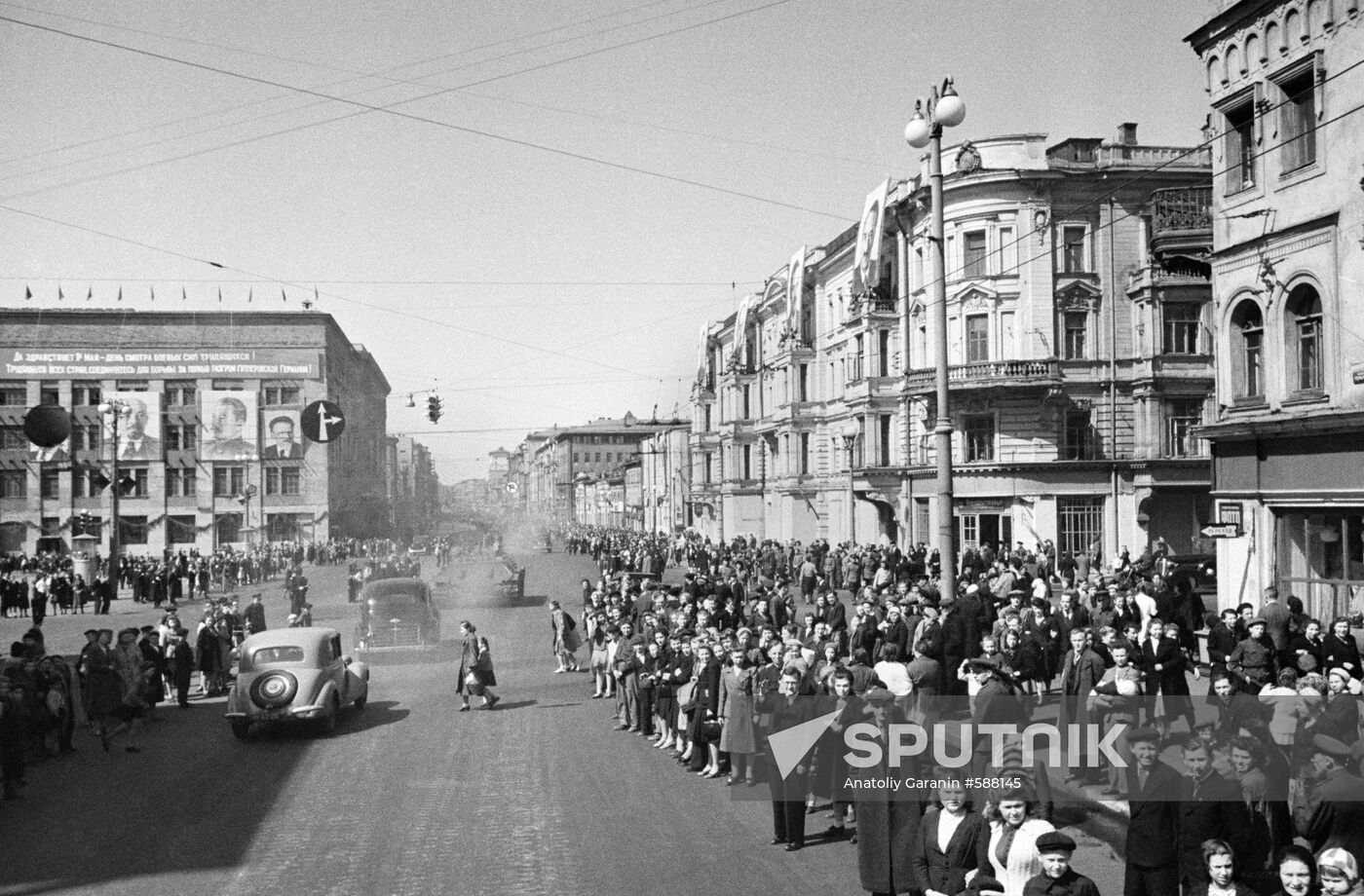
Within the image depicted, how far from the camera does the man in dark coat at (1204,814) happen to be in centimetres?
696

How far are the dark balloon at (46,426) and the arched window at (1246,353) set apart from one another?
22.1m

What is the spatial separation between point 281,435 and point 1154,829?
59678 mm

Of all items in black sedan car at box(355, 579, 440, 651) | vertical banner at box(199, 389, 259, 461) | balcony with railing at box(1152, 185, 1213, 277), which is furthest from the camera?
vertical banner at box(199, 389, 259, 461)

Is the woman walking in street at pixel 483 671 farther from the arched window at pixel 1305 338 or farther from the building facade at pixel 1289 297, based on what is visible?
the arched window at pixel 1305 338

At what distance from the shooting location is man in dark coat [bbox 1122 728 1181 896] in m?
7.17

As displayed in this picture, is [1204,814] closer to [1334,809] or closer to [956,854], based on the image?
[1334,809]

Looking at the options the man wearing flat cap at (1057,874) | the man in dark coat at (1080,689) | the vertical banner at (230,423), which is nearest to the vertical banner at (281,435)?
the vertical banner at (230,423)

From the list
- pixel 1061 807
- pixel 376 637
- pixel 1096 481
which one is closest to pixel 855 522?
pixel 1096 481

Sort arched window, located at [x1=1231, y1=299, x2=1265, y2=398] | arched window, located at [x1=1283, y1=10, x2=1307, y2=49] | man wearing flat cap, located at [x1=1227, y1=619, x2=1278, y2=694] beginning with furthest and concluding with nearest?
arched window, located at [x1=1231, y1=299, x2=1265, y2=398], arched window, located at [x1=1283, y1=10, x2=1307, y2=49], man wearing flat cap, located at [x1=1227, y1=619, x2=1278, y2=694]

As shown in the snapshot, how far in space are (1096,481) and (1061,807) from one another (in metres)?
33.5

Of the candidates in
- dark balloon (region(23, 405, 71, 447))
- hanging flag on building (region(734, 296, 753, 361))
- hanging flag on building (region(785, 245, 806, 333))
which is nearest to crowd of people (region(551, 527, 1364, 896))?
dark balloon (region(23, 405, 71, 447))

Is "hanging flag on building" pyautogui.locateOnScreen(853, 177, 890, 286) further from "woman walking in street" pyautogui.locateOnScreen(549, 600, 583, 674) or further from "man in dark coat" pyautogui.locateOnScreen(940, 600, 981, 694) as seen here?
"man in dark coat" pyautogui.locateOnScreen(940, 600, 981, 694)

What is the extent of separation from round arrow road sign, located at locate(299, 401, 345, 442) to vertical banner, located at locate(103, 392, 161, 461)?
50.2 meters

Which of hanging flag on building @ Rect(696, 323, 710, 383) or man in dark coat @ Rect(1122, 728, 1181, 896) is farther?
hanging flag on building @ Rect(696, 323, 710, 383)
